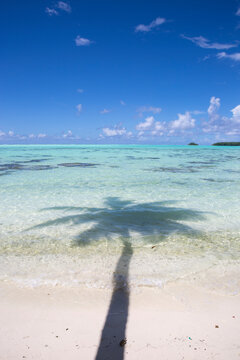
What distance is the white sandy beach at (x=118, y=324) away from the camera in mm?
3256

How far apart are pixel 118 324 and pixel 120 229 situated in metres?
4.67

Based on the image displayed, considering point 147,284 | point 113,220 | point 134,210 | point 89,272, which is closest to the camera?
point 147,284

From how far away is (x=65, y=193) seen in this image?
14.3m

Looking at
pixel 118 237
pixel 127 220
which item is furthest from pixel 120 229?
pixel 127 220

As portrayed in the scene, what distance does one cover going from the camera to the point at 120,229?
839cm

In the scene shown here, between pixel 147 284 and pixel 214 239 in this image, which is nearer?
pixel 147 284

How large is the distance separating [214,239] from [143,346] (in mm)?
5151

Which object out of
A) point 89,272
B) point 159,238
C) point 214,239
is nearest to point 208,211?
point 214,239

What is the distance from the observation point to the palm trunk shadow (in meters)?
3.23

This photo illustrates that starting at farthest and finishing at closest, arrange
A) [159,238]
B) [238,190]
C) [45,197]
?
[238,190]
[45,197]
[159,238]

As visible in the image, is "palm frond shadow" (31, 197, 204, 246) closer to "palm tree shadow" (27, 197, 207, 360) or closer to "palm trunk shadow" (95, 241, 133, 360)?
"palm tree shadow" (27, 197, 207, 360)

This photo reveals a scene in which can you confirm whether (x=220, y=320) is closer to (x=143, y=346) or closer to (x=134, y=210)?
(x=143, y=346)

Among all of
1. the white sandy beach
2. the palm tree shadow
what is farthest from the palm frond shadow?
the white sandy beach

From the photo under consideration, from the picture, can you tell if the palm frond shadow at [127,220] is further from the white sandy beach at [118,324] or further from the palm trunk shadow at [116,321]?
the white sandy beach at [118,324]
